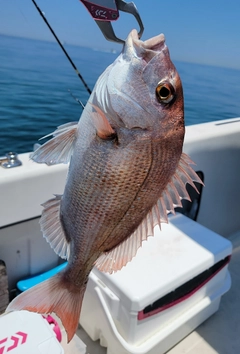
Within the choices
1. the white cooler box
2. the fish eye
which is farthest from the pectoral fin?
the white cooler box

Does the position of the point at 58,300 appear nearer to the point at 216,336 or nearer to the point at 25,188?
the point at 25,188

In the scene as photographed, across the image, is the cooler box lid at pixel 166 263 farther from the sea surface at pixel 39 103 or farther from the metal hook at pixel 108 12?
the sea surface at pixel 39 103

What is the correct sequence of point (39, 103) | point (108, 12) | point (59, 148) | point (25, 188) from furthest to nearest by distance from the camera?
point (39, 103), point (25, 188), point (59, 148), point (108, 12)

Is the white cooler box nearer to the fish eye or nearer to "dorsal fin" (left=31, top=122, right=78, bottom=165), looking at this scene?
"dorsal fin" (left=31, top=122, right=78, bottom=165)

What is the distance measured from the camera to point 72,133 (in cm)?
95

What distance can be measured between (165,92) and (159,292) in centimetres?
113

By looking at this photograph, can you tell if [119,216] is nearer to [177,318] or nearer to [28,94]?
[177,318]

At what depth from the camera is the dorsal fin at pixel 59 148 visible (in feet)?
3.08

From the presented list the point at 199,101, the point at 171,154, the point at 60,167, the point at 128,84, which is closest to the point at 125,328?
the point at 60,167

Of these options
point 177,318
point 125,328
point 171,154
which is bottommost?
point 177,318

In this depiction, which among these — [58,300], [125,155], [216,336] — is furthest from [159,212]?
[216,336]

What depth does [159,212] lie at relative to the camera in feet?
3.13

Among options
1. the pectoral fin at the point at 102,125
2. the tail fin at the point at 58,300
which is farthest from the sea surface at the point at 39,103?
the tail fin at the point at 58,300

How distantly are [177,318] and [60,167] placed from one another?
1114mm
